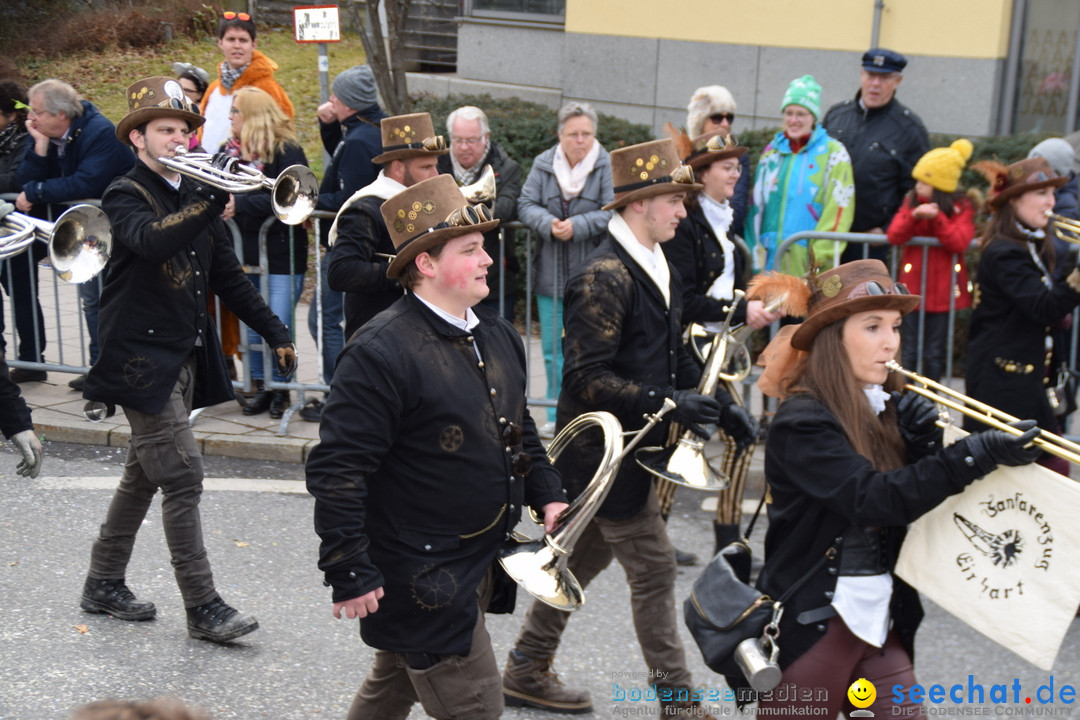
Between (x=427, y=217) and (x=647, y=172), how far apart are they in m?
1.28

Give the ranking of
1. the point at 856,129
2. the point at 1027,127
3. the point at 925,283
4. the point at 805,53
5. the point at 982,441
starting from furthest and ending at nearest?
the point at 805,53 < the point at 1027,127 < the point at 856,129 < the point at 925,283 < the point at 982,441

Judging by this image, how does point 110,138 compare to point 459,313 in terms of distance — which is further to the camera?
point 110,138

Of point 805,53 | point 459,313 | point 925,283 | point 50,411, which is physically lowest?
point 50,411

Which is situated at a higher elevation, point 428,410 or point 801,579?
point 428,410

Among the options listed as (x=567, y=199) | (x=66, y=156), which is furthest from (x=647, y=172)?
(x=66, y=156)

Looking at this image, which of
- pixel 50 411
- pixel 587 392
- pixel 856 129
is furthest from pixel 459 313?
pixel 50 411

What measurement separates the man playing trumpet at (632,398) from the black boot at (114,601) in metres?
1.60

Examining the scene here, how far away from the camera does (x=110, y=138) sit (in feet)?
25.4

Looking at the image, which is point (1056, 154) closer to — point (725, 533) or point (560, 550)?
point (725, 533)

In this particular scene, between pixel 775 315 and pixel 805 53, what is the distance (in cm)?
729

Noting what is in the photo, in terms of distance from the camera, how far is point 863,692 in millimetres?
3352

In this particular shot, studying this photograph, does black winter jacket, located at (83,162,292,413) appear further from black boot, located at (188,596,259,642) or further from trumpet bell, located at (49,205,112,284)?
black boot, located at (188,596,259,642)

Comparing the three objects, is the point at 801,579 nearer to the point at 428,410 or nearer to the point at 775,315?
the point at 428,410

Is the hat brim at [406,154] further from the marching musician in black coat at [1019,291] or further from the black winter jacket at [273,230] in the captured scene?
the marching musician in black coat at [1019,291]
